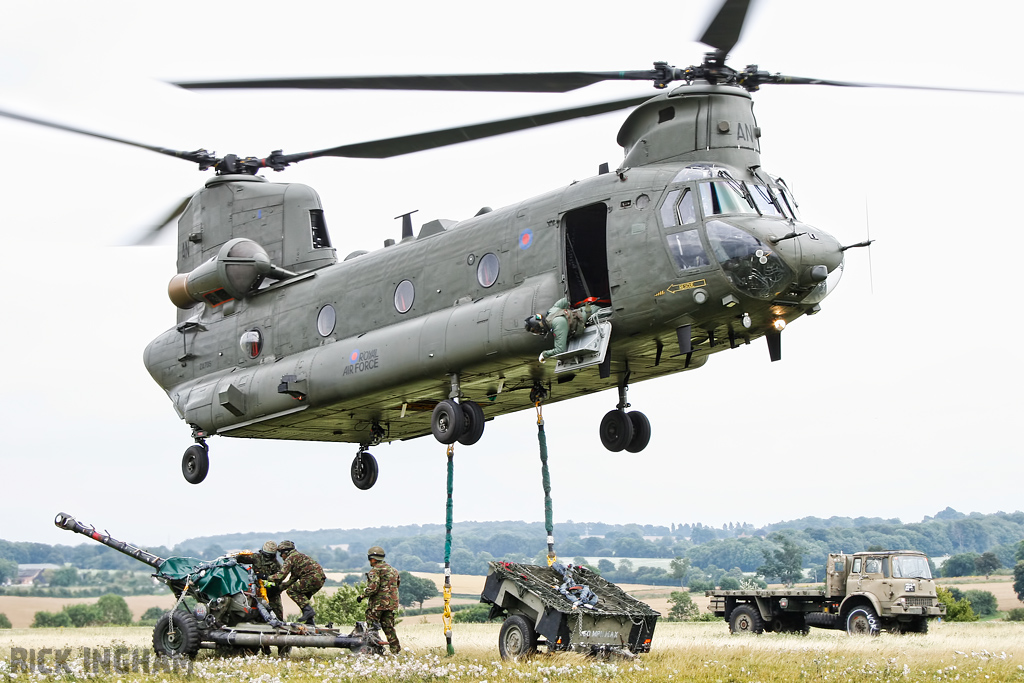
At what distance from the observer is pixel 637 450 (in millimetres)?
16656

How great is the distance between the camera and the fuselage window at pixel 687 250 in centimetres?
1384

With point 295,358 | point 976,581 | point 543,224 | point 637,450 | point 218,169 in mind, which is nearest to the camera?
point 543,224

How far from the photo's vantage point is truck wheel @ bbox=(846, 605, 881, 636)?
22.7m

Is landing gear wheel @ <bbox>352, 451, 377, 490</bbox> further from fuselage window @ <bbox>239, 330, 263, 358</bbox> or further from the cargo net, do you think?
the cargo net

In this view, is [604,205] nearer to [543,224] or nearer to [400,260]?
[543,224]

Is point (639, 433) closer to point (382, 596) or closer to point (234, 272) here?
point (382, 596)

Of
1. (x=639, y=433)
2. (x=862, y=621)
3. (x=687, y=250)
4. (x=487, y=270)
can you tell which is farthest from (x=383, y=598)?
(x=862, y=621)

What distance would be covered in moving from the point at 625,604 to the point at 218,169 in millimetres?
12260

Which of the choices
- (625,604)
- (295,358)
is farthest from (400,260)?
(625,604)

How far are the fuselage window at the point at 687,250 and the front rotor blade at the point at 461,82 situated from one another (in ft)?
7.62

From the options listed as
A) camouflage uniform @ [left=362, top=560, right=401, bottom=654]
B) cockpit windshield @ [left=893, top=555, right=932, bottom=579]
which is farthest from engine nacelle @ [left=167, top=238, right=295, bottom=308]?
cockpit windshield @ [left=893, top=555, right=932, bottom=579]

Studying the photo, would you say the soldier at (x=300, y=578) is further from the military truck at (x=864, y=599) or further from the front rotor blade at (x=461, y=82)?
the military truck at (x=864, y=599)

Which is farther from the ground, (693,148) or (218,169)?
(218,169)

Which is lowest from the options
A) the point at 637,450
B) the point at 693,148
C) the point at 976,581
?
the point at 976,581
